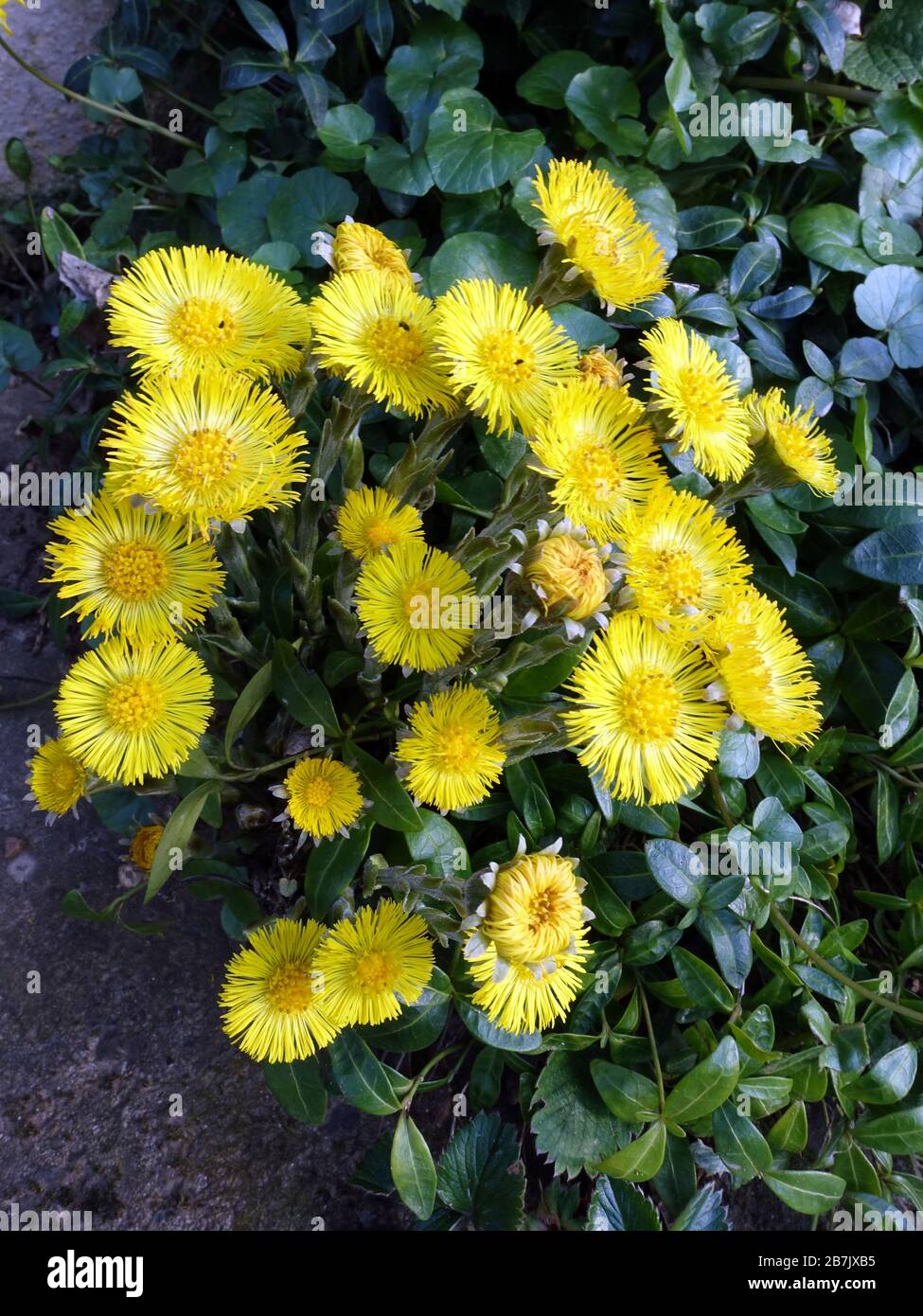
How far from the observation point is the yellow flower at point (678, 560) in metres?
0.93

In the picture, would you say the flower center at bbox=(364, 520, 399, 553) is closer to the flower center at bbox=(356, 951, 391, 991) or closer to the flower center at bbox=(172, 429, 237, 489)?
the flower center at bbox=(172, 429, 237, 489)

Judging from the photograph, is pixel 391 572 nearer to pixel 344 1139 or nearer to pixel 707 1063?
pixel 707 1063

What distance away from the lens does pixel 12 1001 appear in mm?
1337

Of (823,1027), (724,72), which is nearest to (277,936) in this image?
(823,1027)

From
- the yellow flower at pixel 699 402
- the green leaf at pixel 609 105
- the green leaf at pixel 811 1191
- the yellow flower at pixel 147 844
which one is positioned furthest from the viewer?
the green leaf at pixel 609 105

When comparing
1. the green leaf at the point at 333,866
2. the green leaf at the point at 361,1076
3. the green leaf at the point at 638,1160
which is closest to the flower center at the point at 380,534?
the green leaf at the point at 333,866

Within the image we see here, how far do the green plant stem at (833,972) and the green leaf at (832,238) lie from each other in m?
0.94

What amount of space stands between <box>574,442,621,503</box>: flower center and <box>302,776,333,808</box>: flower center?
1.36ft

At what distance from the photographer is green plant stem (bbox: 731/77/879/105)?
1.38 m

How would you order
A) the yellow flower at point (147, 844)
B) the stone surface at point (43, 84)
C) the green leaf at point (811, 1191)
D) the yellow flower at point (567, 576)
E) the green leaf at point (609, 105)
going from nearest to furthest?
the yellow flower at point (567, 576)
the green leaf at point (811, 1191)
the yellow flower at point (147, 844)
the green leaf at point (609, 105)
the stone surface at point (43, 84)

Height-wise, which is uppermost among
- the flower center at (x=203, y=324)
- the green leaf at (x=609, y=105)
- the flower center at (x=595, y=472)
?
the green leaf at (x=609, y=105)

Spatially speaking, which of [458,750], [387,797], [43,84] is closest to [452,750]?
[458,750]

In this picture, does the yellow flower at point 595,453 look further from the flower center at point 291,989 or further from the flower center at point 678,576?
the flower center at point 291,989

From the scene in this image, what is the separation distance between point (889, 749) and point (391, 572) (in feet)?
2.60
